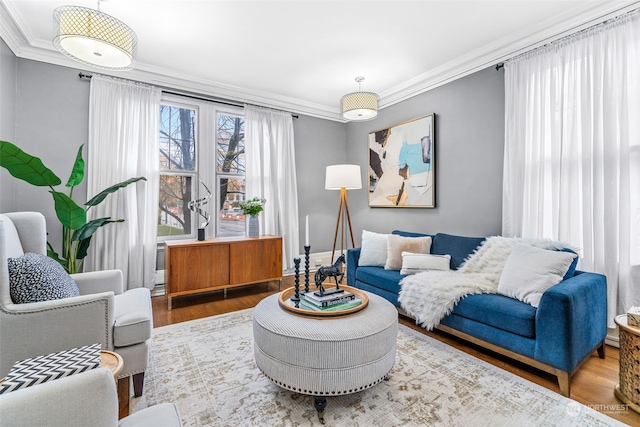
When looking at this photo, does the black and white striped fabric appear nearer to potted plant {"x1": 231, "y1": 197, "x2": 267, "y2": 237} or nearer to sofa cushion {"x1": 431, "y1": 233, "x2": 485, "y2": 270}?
potted plant {"x1": 231, "y1": 197, "x2": 267, "y2": 237}

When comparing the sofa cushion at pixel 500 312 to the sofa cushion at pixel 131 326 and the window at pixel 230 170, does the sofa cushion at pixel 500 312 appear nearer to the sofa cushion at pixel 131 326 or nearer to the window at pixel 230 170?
the sofa cushion at pixel 131 326

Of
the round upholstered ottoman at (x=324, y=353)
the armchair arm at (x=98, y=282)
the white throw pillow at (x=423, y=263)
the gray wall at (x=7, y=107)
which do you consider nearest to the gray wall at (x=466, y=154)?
the white throw pillow at (x=423, y=263)

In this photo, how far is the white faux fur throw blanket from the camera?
2350 mm

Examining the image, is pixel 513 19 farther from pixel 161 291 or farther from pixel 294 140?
pixel 161 291

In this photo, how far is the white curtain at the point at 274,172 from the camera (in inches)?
168

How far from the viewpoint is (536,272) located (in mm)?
2129

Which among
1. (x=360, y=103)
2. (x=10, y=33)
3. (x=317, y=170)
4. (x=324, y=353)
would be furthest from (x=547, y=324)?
(x=10, y=33)

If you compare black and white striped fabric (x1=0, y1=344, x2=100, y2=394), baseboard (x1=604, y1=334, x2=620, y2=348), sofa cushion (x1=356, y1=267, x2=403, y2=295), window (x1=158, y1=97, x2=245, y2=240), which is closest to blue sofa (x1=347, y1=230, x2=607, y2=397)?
baseboard (x1=604, y1=334, x2=620, y2=348)

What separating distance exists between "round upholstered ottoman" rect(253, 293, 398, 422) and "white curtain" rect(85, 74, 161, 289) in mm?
2510

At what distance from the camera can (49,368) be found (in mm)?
992

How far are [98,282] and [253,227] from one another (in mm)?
1912

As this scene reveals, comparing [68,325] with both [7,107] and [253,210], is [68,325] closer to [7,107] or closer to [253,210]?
[253,210]

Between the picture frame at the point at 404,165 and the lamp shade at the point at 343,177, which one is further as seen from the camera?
the lamp shade at the point at 343,177

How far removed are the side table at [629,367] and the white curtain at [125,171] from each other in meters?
4.20
